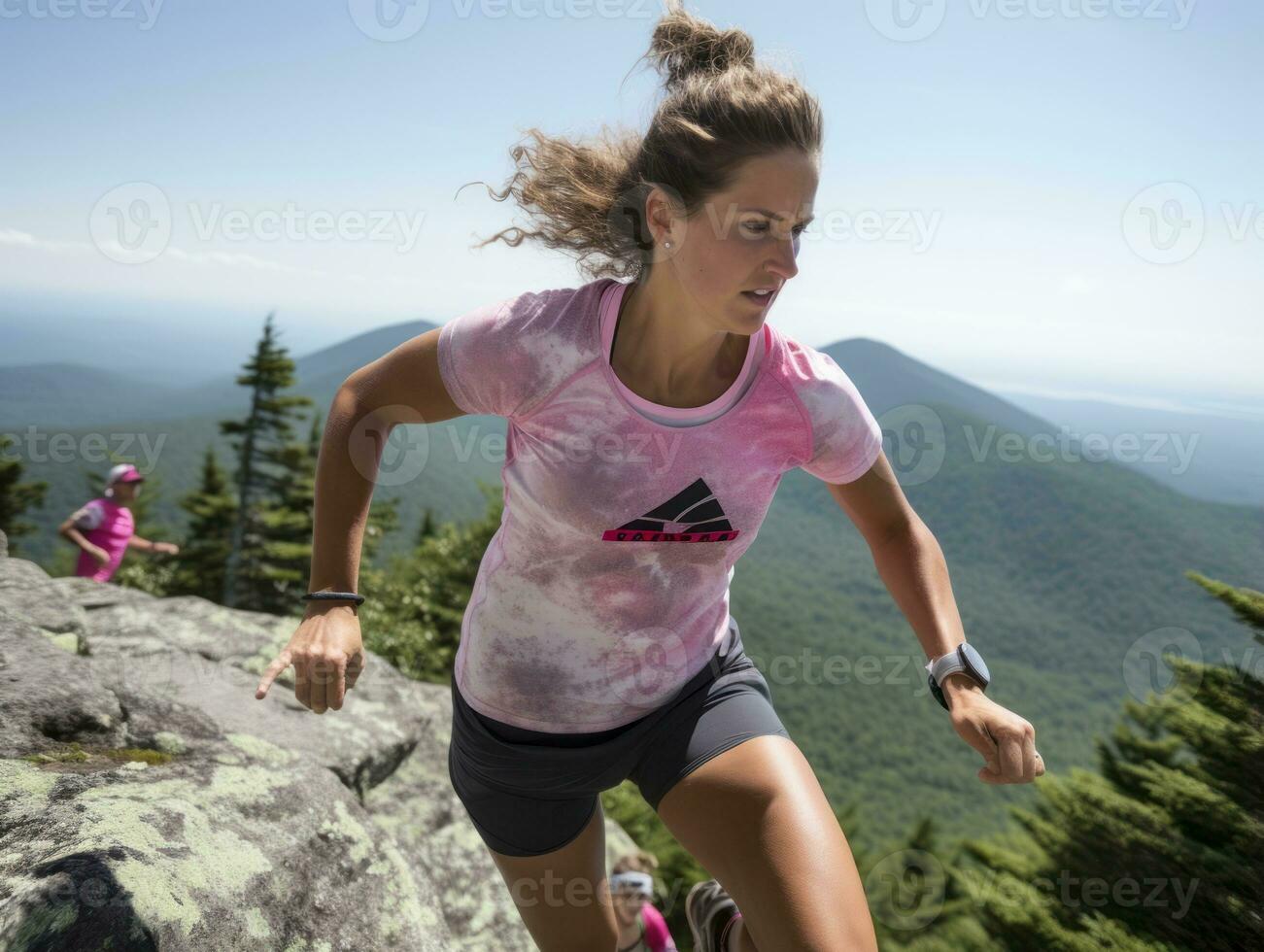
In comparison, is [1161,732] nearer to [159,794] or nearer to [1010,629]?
[159,794]

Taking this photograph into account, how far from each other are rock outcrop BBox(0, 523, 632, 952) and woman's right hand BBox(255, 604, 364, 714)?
24.5 inches

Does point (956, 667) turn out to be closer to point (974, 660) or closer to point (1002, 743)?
point (974, 660)

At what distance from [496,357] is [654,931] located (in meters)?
3.42

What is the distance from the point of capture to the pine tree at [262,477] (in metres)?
30.9

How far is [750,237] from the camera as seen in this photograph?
1896 millimetres

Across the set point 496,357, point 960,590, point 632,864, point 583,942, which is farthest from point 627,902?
point 960,590

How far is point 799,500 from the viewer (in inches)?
7352

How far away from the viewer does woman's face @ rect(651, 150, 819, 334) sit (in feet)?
6.22

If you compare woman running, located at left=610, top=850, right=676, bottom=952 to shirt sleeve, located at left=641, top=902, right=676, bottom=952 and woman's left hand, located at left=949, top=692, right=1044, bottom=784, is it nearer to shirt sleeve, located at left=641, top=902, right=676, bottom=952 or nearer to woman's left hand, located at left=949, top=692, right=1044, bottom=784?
shirt sleeve, located at left=641, top=902, right=676, bottom=952

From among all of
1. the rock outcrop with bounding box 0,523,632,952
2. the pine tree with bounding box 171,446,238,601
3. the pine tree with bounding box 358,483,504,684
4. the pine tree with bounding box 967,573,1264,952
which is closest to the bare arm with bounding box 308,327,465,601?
the rock outcrop with bounding box 0,523,632,952

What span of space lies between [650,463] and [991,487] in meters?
188

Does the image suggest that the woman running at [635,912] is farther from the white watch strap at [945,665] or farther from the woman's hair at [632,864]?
the white watch strap at [945,665]

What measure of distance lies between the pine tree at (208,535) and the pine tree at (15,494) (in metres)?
5.55

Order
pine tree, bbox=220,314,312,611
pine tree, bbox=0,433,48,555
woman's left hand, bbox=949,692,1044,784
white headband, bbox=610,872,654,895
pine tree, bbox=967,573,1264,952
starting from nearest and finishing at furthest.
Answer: woman's left hand, bbox=949,692,1044,784
white headband, bbox=610,872,654,895
pine tree, bbox=967,573,1264,952
pine tree, bbox=220,314,312,611
pine tree, bbox=0,433,48,555
